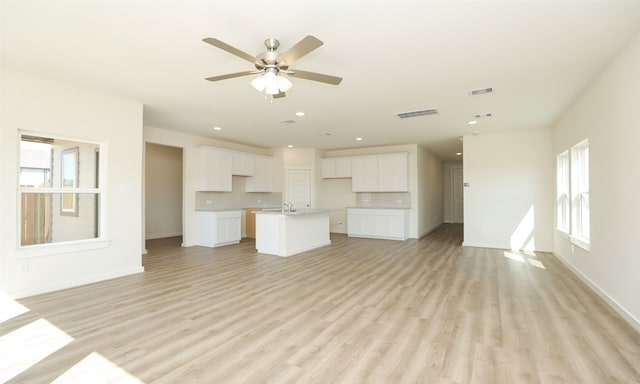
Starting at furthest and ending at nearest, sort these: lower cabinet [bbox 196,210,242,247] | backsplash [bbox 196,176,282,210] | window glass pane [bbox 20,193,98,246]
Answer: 1. backsplash [bbox 196,176,282,210]
2. lower cabinet [bbox 196,210,242,247]
3. window glass pane [bbox 20,193,98,246]

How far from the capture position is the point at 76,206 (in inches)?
167

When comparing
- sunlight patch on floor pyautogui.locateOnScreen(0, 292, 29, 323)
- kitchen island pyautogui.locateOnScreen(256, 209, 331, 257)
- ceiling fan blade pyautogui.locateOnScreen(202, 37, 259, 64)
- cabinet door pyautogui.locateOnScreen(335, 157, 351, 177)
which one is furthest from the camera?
cabinet door pyautogui.locateOnScreen(335, 157, 351, 177)

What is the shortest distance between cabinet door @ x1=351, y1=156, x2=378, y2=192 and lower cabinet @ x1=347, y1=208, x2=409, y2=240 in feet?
2.16

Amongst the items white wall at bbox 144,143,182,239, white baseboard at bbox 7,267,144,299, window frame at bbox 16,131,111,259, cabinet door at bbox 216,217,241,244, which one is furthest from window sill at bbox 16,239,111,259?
white wall at bbox 144,143,182,239

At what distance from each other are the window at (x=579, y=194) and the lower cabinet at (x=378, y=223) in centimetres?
370

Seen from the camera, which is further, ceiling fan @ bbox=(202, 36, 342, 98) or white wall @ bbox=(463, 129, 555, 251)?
white wall @ bbox=(463, 129, 555, 251)

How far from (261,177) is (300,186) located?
121 cm

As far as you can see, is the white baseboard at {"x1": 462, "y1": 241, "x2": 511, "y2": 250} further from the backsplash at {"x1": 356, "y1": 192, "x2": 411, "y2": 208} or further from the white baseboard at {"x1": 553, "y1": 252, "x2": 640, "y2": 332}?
the backsplash at {"x1": 356, "y1": 192, "x2": 411, "y2": 208}

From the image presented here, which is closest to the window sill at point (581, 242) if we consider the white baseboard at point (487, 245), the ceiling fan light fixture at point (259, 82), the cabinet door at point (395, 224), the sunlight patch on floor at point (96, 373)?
the white baseboard at point (487, 245)

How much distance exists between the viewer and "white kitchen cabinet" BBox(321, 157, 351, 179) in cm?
912

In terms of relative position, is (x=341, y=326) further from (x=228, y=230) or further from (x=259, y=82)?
(x=228, y=230)

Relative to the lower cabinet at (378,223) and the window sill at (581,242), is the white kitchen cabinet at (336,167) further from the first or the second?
the window sill at (581,242)

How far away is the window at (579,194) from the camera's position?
177 inches

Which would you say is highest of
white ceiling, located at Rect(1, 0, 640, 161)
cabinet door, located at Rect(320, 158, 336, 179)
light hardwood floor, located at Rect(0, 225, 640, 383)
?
white ceiling, located at Rect(1, 0, 640, 161)
